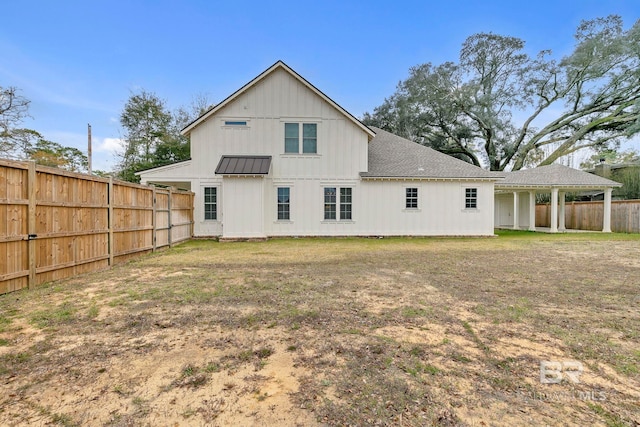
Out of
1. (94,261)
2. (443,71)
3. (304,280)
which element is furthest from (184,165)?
(443,71)

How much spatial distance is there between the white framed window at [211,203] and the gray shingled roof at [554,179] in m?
15.2

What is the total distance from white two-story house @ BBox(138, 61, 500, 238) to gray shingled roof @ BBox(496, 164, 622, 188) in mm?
4096

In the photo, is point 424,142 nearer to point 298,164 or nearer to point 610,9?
point 610,9

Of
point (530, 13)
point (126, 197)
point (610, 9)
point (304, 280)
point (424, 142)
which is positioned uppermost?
point (610, 9)

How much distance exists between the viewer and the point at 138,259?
323 inches

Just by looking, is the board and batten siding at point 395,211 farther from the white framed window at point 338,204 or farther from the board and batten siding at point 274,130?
the board and batten siding at point 274,130

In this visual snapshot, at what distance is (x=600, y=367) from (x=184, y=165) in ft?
48.7

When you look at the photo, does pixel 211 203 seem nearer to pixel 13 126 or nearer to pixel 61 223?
pixel 61 223

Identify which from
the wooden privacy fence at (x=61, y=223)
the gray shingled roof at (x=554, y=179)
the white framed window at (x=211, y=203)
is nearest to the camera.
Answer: the wooden privacy fence at (x=61, y=223)

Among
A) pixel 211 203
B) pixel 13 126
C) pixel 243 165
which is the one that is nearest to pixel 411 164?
pixel 243 165

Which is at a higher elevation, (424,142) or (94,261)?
(424,142)

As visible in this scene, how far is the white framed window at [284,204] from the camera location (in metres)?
14.2

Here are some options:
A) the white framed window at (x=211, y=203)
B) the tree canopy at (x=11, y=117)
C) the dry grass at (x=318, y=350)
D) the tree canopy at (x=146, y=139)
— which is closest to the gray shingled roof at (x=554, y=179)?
the dry grass at (x=318, y=350)

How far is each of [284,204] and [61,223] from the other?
360 inches
